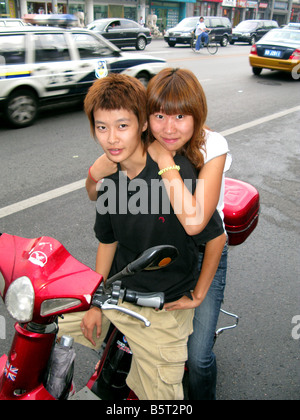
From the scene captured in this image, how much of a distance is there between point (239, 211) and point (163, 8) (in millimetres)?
40690

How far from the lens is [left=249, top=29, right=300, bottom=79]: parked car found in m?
11.8

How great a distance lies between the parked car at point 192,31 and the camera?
2198cm

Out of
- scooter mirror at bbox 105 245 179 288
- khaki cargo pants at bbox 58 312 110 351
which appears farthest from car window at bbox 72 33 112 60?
scooter mirror at bbox 105 245 179 288

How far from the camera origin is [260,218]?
14.0 feet

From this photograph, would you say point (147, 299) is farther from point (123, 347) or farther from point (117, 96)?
point (117, 96)

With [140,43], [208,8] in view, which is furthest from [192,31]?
[208,8]

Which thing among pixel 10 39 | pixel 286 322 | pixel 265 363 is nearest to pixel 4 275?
pixel 265 363

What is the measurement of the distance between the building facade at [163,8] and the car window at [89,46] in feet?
68.3

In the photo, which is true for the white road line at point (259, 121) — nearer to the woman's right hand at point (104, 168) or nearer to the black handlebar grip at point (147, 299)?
the woman's right hand at point (104, 168)

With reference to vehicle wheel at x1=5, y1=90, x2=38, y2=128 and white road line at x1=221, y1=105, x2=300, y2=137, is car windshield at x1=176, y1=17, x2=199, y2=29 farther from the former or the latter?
vehicle wheel at x1=5, y1=90, x2=38, y2=128

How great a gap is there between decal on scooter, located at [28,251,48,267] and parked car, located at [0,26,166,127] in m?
6.18

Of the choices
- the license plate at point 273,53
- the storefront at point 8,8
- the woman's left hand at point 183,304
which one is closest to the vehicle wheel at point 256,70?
the license plate at point 273,53

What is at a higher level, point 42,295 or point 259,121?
point 42,295

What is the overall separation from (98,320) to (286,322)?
1772 millimetres
